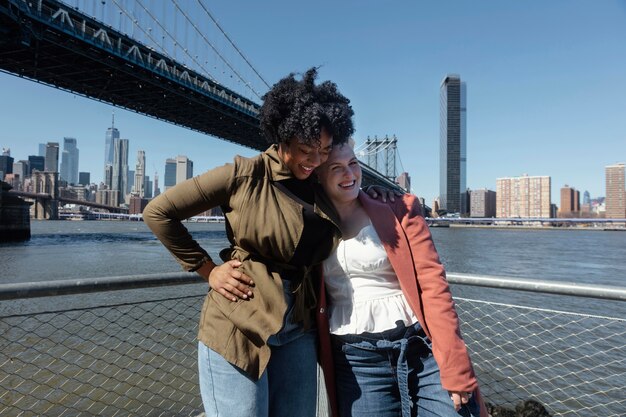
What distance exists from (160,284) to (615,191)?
126737mm

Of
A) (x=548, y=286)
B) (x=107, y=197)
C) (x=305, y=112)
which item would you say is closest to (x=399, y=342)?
(x=305, y=112)

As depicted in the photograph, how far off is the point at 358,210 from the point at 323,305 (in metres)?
0.34

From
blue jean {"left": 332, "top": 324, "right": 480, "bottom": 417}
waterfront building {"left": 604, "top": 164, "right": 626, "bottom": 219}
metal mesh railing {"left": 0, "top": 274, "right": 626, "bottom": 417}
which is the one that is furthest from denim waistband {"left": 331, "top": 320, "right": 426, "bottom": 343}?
waterfront building {"left": 604, "top": 164, "right": 626, "bottom": 219}

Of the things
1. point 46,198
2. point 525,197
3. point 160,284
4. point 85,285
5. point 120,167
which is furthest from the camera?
point 120,167

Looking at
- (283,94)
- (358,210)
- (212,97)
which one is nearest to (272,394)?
(358,210)

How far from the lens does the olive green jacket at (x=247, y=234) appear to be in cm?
119

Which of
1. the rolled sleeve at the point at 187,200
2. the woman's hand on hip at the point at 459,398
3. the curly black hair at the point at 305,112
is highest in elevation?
the curly black hair at the point at 305,112

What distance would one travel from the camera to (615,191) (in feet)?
343

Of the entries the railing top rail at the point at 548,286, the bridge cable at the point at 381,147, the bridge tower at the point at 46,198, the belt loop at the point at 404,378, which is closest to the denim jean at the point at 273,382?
the belt loop at the point at 404,378

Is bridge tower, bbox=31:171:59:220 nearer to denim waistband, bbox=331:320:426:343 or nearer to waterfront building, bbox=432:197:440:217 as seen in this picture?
waterfront building, bbox=432:197:440:217

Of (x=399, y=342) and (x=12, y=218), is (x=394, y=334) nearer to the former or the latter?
(x=399, y=342)

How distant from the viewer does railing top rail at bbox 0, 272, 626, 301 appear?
4.91 feet

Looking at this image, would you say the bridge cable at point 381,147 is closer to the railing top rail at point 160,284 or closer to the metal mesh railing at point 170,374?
the metal mesh railing at point 170,374

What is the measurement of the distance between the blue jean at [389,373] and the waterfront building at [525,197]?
4328 inches
